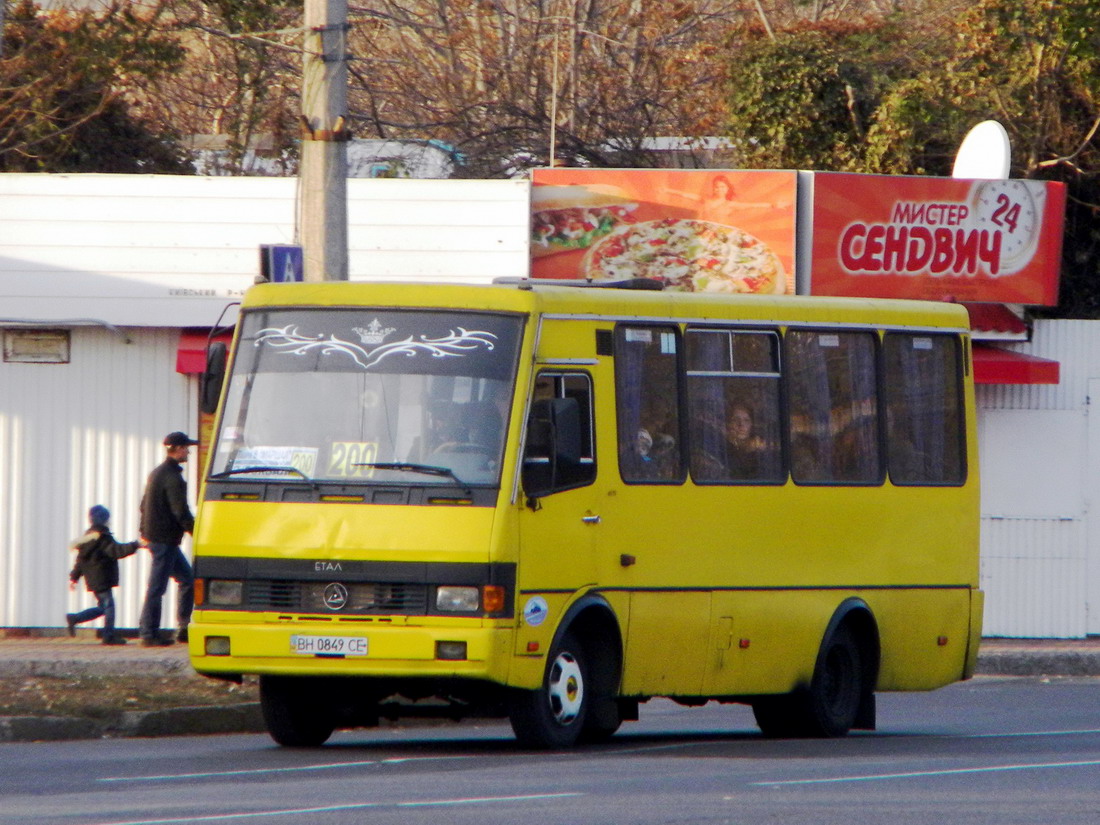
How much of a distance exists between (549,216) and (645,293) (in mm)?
6928

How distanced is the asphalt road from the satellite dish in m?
7.26

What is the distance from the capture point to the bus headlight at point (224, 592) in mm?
10227

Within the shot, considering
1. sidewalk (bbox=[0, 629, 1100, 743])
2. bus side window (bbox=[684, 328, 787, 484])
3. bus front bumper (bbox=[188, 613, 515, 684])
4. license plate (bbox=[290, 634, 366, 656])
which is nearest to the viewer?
bus front bumper (bbox=[188, 613, 515, 684])

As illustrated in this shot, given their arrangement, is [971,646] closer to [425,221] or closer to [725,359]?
[725,359]

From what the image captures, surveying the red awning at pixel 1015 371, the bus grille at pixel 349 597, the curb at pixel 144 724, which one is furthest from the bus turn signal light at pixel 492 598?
the red awning at pixel 1015 371

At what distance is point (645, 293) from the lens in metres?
11.2

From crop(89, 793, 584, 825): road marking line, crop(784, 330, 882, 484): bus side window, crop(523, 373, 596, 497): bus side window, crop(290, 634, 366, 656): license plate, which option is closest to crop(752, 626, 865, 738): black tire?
crop(784, 330, 882, 484): bus side window

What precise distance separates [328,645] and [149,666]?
18.1 feet

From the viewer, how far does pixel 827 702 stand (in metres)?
12.3

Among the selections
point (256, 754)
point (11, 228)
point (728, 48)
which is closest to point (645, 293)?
point (256, 754)

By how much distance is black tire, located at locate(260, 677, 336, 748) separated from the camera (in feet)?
35.8

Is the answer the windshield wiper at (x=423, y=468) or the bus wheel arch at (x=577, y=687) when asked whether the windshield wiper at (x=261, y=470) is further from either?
the bus wheel arch at (x=577, y=687)

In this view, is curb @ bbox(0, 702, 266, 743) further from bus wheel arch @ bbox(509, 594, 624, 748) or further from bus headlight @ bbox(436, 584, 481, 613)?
bus headlight @ bbox(436, 584, 481, 613)

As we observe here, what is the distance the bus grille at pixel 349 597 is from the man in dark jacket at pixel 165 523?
595 centimetres
